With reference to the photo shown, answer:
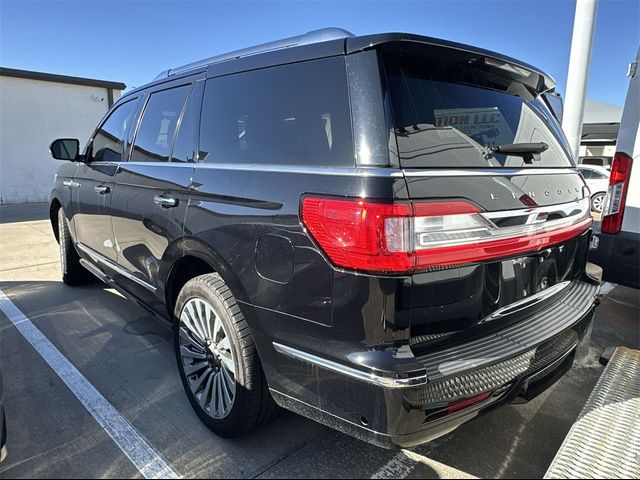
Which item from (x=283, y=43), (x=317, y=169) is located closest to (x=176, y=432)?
(x=317, y=169)

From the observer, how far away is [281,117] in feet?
6.89

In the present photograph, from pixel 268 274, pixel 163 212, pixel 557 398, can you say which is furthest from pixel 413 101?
pixel 557 398

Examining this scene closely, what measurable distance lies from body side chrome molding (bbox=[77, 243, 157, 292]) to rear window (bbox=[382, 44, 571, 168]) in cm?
203

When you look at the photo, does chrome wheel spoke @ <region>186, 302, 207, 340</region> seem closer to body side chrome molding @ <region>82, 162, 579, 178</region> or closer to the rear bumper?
the rear bumper

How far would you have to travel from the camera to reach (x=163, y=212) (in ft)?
8.71

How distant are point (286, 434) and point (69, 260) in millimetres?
3580

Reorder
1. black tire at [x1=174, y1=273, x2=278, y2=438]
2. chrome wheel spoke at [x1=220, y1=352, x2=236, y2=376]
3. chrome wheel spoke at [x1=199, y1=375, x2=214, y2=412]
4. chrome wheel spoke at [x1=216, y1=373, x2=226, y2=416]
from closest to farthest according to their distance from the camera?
1. black tire at [x1=174, y1=273, x2=278, y2=438]
2. chrome wheel spoke at [x1=220, y1=352, x2=236, y2=376]
3. chrome wheel spoke at [x1=216, y1=373, x2=226, y2=416]
4. chrome wheel spoke at [x1=199, y1=375, x2=214, y2=412]

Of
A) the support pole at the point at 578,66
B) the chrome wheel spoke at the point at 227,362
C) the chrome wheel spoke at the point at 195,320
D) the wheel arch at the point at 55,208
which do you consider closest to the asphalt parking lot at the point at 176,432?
the chrome wheel spoke at the point at 227,362

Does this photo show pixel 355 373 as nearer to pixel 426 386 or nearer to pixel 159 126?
pixel 426 386

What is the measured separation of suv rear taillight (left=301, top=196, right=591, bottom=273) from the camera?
1.58m

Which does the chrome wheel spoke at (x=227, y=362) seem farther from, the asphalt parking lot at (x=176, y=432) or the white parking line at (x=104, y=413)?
the white parking line at (x=104, y=413)

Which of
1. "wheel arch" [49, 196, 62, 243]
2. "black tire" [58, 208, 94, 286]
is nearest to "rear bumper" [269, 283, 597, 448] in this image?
"black tire" [58, 208, 94, 286]

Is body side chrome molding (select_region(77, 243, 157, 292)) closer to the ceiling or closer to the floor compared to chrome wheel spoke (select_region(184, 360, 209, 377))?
closer to the ceiling

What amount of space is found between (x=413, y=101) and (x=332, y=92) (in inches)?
13.6
